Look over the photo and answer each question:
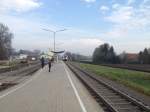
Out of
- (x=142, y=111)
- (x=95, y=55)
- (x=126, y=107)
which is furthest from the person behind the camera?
(x=95, y=55)

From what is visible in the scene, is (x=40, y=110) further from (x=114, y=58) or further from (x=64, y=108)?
(x=114, y=58)

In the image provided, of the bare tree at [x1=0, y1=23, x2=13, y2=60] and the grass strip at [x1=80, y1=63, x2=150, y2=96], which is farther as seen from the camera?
the bare tree at [x1=0, y1=23, x2=13, y2=60]

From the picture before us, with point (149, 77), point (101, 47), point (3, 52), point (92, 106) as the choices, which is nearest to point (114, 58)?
point (101, 47)

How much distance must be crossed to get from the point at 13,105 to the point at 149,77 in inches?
1043

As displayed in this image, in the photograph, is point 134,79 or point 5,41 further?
point 5,41

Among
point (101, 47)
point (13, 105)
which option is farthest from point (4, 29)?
point (13, 105)

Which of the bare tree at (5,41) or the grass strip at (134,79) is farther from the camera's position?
the bare tree at (5,41)

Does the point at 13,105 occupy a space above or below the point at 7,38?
below

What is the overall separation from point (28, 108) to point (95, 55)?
160 metres

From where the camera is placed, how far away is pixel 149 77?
3984 centimetres

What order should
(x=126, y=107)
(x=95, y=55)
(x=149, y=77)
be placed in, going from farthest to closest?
(x=95, y=55)
(x=149, y=77)
(x=126, y=107)

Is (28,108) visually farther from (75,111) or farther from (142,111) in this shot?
(142,111)

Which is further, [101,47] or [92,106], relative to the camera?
[101,47]

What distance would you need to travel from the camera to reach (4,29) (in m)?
162
